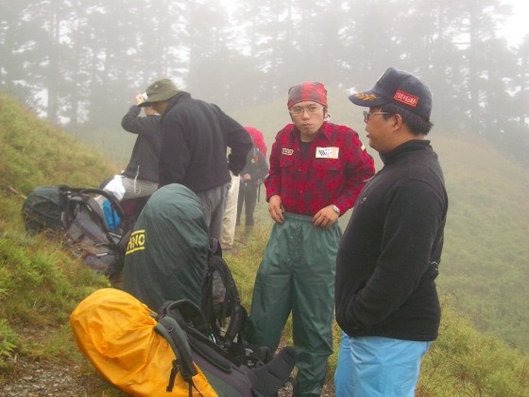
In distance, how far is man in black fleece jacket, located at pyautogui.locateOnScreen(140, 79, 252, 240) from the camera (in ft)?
13.6

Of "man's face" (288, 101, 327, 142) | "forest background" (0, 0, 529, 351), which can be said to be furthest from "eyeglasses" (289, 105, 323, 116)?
"forest background" (0, 0, 529, 351)

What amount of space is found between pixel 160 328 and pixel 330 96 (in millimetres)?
30474

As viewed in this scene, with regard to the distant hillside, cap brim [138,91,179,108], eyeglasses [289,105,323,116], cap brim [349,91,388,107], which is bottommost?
the distant hillside

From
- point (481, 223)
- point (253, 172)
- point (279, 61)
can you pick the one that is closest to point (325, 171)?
point (253, 172)

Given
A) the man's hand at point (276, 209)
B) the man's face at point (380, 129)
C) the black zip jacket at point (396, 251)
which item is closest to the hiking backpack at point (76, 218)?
the man's hand at point (276, 209)

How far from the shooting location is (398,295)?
2164mm

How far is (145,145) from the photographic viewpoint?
17.8 ft

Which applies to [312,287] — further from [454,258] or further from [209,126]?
[454,258]

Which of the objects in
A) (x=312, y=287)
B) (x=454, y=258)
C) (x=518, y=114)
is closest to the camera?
(x=312, y=287)

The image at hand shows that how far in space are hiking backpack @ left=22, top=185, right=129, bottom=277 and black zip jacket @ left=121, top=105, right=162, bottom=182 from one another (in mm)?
471

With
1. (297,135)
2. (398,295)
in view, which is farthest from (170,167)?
(398,295)

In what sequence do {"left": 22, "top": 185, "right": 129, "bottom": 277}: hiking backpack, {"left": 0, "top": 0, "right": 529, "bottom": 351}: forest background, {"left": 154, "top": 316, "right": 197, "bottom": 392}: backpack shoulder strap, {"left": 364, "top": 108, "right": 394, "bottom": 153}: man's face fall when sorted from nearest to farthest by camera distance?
{"left": 154, "top": 316, "right": 197, "bottom": 392}: backpack shoulder strap < {"left": 364, "top": 108, "right": 394, "bottom": 153}: man's face < {"left": 22, "top": 185, "right": 129, "bottom": 277}: hiking backpack < {"left": 0, "top": 0, "right": 529, "bottom": 351}: forest background

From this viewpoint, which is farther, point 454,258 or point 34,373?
point 454,258

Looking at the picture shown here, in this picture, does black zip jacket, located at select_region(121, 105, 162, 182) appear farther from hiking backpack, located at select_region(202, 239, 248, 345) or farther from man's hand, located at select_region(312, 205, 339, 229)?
man's hand, located at select_region(312, 205, 339, 229)
